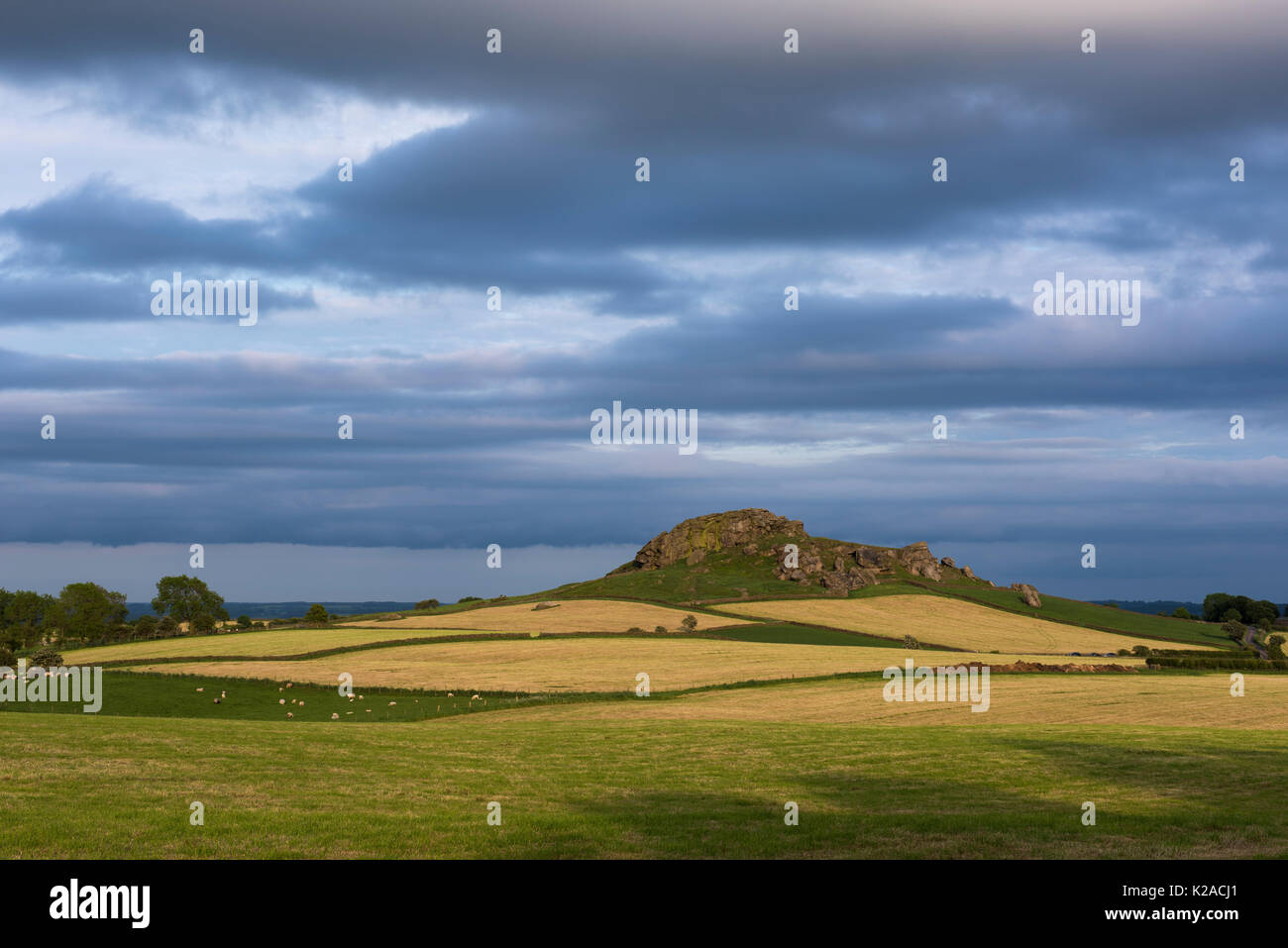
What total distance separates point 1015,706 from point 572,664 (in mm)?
43807

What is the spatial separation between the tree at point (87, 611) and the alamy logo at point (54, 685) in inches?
4433

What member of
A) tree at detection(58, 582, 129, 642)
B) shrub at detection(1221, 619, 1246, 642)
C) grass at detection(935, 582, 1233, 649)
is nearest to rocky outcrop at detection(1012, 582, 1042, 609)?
grass at detection(935, 582, 1233, 649)

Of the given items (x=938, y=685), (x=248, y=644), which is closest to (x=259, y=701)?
(x=248, y=644)

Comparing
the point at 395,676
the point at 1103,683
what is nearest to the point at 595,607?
the point at 395,676

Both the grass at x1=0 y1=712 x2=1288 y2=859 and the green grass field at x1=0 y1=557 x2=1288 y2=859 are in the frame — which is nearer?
the grass at x1=0 y1=712 x2=1288 y2=859

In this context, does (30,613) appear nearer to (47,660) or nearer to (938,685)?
(47,660)

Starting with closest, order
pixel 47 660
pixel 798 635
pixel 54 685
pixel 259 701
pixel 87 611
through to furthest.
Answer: pixel 54 685
pixel 259 701
pixel 47 660
pixel 798 635
pixel 87 611

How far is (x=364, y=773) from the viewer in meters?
29.1
